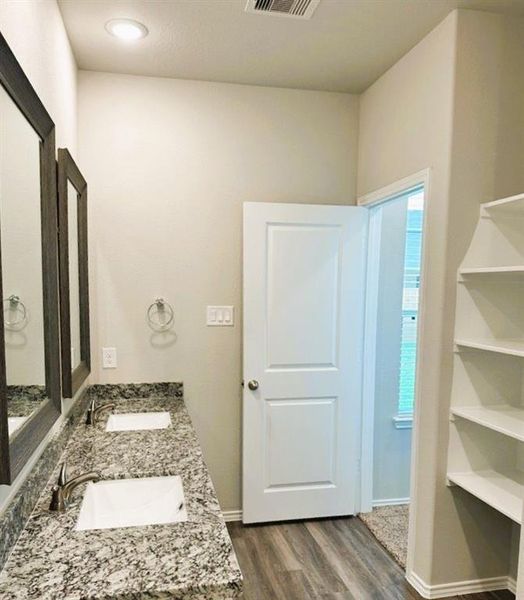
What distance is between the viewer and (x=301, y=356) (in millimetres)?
2838

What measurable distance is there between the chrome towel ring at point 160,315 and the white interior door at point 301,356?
47 centimetres

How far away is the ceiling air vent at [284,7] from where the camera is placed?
75.7 inches

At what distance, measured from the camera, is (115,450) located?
190 cm

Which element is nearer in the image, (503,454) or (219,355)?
(503,454)

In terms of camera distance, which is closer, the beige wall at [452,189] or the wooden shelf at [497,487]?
the wooden shelf at [497,487]

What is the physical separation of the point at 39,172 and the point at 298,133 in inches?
72.4

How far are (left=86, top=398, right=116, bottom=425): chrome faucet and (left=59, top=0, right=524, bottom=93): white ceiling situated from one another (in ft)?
6.19

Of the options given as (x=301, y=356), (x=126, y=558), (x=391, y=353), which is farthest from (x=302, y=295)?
(x=126, y=558)

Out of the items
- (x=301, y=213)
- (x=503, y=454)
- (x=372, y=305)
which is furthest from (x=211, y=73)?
(x=503, y=454)

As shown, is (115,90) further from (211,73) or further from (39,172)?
(39,172)

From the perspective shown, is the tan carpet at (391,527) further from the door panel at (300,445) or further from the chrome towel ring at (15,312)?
the chrome towel ring at (15,312)

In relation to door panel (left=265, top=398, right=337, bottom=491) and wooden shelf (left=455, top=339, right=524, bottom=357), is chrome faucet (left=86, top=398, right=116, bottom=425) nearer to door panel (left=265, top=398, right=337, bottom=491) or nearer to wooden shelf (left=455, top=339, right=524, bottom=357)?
door panel (left=265, top=398, right=337, bottom=491)

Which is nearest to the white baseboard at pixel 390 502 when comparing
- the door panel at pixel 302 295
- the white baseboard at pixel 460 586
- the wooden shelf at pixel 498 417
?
the white baseboard at pixel 460 586

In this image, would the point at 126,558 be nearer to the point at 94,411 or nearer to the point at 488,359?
the point at 94,411
